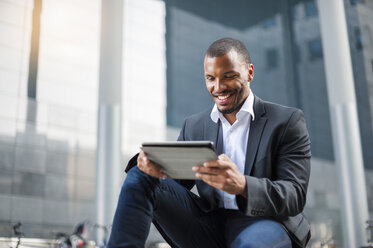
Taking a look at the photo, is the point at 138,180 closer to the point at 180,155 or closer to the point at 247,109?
the point at 180,155

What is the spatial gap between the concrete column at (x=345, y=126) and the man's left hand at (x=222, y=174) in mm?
7007

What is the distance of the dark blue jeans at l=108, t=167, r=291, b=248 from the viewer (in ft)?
4.55

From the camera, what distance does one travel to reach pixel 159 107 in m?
10.8

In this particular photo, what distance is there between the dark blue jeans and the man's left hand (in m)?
0.18

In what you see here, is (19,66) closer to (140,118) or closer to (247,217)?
(140,118)

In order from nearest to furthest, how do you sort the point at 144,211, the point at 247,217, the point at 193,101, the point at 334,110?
the point at 144,211 → the point at 247,217 → the point at 334,110 → the point at 193,101

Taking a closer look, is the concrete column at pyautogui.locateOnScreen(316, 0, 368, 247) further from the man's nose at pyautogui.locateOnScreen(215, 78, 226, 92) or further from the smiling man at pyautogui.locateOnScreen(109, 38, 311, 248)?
the man's nose at pyautogui.locateOnScreen(215, 78, 226, 92)

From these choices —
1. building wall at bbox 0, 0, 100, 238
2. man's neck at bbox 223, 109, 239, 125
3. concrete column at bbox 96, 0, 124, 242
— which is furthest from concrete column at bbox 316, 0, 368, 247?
man's neck at bbox 223, 109, 239, 125

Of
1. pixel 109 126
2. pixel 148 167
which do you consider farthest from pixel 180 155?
pixel 109 126

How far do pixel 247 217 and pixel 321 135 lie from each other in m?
10.2

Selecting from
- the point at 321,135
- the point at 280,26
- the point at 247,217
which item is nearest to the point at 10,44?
the point at 280,26

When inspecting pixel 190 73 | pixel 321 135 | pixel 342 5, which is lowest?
pixel 321 135

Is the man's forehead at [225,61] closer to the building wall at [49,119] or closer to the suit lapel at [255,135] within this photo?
the suit lapel at [255,135]

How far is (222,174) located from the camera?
1.39 m
